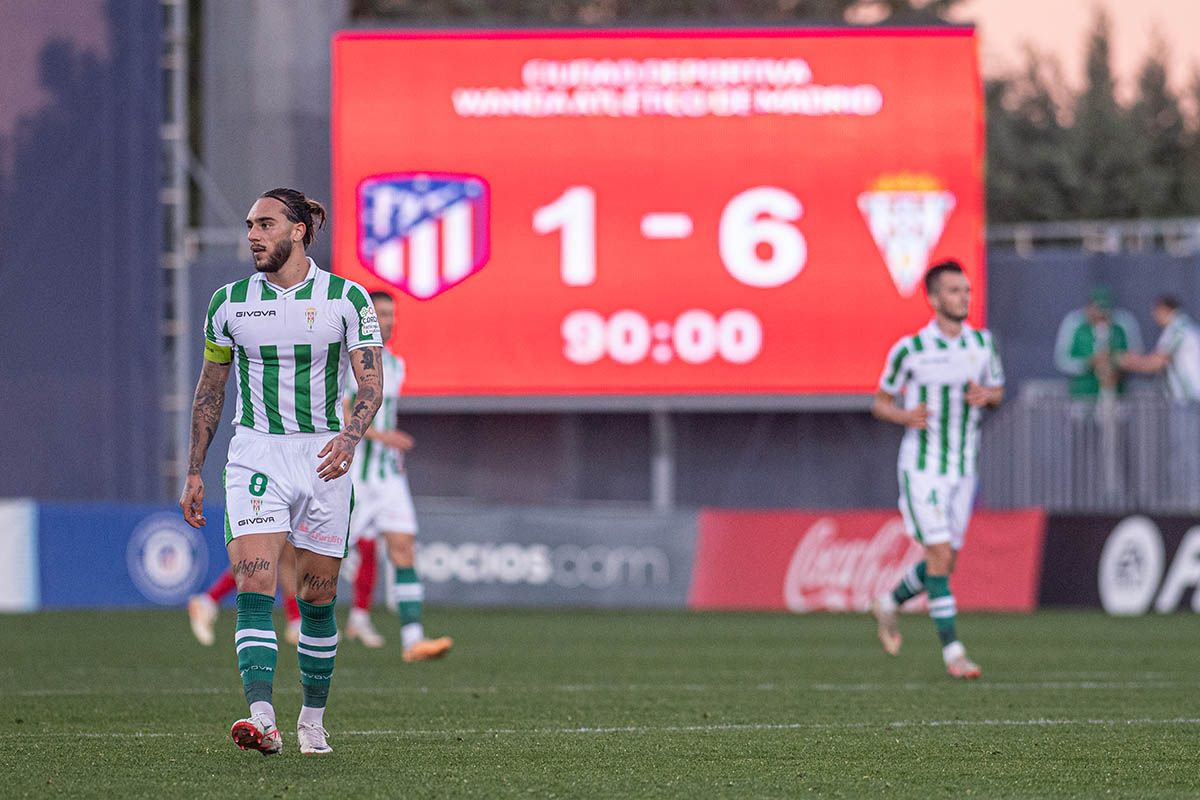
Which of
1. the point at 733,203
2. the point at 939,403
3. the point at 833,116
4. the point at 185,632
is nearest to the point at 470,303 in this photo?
the point at 733,203

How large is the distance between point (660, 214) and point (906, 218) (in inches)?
92.8

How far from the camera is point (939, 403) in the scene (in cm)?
1145

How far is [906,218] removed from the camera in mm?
19516

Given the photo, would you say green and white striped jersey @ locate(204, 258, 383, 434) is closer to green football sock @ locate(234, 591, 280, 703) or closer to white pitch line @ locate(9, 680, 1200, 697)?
green football sock @ locate(234, 591, 280, 703)

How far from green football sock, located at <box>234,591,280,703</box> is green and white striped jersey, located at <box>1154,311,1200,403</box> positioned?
14.6 m

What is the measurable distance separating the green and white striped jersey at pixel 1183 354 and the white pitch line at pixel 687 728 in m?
12.0

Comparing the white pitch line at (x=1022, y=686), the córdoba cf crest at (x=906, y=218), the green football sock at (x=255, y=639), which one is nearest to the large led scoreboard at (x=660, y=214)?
the córdoba cf crest at (x=906, y=218)

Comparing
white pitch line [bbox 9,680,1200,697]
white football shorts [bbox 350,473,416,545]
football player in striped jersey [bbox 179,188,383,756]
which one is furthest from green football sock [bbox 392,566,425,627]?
football player in striped jersey [bbox 179,188,383,756]

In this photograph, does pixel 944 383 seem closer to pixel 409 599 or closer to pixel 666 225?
pixel 409 599

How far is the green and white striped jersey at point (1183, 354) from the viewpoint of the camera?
20141mm

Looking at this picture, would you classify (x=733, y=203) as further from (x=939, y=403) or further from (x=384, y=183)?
(x=939, y=403)

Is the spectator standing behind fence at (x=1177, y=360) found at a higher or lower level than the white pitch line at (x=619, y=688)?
higher

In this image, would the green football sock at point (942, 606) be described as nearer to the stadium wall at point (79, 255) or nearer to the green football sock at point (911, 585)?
the green football sock at point (911, 585)

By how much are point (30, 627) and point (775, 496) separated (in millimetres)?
8889
